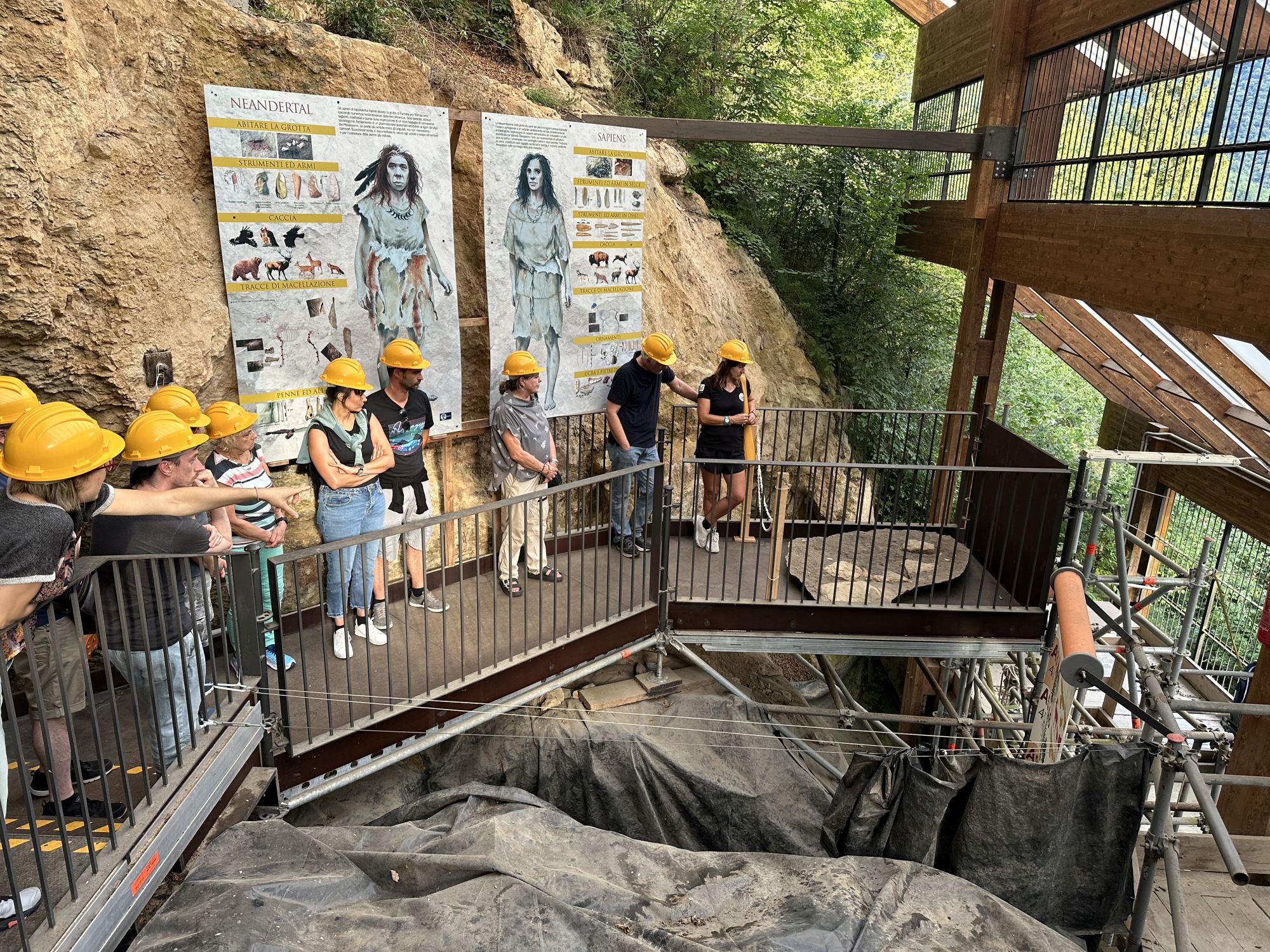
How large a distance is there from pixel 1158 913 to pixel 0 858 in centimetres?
515

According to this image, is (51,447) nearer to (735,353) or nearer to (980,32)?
(735,353)

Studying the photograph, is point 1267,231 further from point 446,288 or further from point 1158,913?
point 446,288

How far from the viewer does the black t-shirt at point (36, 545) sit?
2902 mm

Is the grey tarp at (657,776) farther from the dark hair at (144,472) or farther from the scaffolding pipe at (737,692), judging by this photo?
the dark hair at (144,472)

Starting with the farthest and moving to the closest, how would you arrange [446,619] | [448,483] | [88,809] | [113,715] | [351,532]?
1. [448,483]
2. [446,619]
3. [351,532]
4. [88,809]
5. [113,715]

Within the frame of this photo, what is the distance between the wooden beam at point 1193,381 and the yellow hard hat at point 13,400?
9.13 meters

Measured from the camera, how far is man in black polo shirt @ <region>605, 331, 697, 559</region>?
6887 millimetres

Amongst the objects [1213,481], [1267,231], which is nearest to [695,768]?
[1267,231]

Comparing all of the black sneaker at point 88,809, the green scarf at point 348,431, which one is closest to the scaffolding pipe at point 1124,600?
the green scarf at point 348,431

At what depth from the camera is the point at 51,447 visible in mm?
3102

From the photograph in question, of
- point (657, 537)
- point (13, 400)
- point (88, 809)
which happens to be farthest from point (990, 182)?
point (88, 809)

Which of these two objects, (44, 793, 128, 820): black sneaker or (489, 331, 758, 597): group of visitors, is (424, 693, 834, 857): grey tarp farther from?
(44, 793, 128, 820): black sneaker

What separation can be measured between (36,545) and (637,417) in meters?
4.68

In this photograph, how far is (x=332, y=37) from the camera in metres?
6.18
